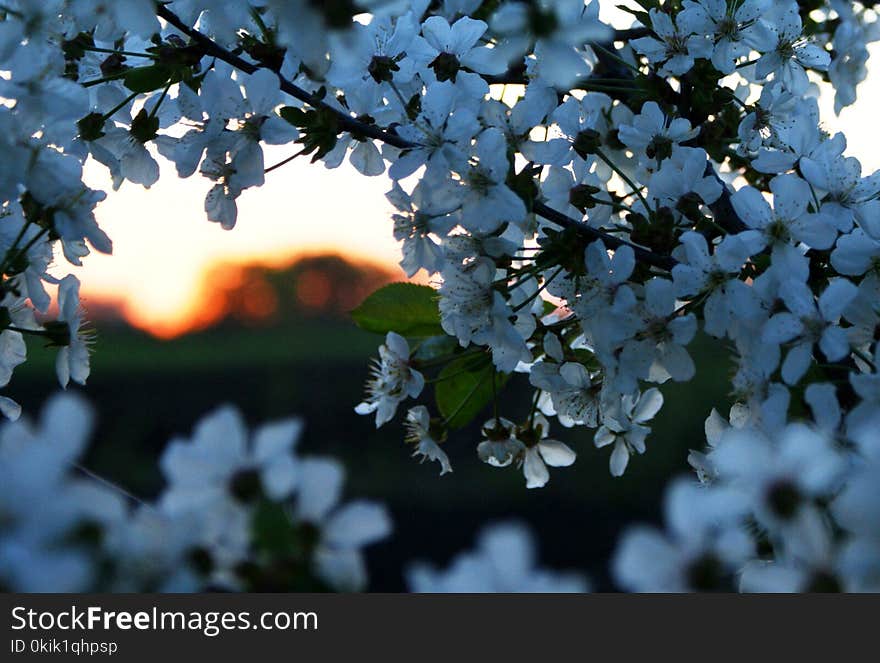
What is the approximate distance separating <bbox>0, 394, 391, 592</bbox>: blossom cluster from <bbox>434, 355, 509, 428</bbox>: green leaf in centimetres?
49

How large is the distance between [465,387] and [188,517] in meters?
0.61

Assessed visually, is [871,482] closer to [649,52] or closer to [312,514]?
[312,514]

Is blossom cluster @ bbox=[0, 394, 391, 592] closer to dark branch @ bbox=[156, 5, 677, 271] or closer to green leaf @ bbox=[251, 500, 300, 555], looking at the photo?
green leaf @ bbox=[251, 500, 300, 555]

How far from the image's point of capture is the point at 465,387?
3.29 ft

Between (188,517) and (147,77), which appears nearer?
(188,517)

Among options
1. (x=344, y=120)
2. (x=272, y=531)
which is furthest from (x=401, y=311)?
(x=272, y=531)

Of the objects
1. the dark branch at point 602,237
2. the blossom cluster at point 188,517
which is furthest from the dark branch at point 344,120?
the blossom cluster at point 188,517

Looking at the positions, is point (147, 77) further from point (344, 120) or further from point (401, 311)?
point (401, 311)

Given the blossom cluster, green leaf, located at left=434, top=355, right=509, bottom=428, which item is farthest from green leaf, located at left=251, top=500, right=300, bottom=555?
green leaf, located at left=434, top=355, right=509, bottom=428

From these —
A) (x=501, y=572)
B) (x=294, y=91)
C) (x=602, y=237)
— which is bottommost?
(x=501, y=572)

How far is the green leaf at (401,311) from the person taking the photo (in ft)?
3.18

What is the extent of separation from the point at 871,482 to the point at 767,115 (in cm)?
61

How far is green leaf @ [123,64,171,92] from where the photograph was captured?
0.80 meters

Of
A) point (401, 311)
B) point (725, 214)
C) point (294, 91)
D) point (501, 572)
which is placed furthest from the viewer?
point (401, 311)
